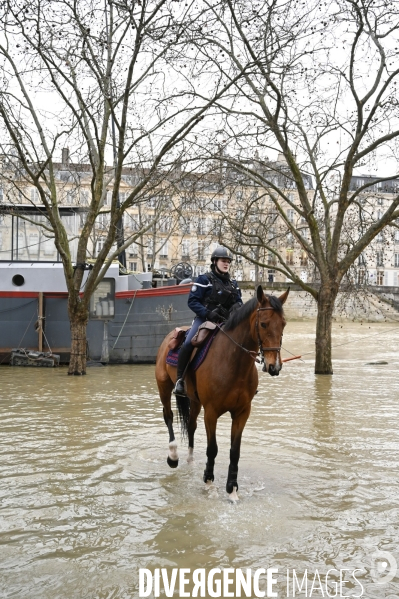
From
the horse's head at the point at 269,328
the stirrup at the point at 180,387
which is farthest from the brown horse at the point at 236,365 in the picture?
the stirrup at the point at 180,387

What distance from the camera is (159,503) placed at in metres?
6.05

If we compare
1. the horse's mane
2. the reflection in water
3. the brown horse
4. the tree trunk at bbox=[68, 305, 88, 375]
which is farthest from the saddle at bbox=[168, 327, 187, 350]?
the tree trunk at bbox=[68, 305, 88, 375]

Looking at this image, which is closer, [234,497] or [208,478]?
[234,497]

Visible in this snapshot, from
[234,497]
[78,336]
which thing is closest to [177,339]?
[234,497]

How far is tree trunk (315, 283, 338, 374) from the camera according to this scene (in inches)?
668

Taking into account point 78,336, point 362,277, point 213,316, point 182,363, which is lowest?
point 78,336

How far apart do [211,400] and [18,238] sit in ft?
54.7

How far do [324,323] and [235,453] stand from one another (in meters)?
11.4

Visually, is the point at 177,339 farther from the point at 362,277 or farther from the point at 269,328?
the point at 362,277

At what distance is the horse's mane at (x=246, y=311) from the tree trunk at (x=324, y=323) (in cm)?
1066

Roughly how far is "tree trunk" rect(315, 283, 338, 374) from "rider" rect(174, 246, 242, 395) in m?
10.1

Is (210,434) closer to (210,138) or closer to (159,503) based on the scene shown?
(159,503)

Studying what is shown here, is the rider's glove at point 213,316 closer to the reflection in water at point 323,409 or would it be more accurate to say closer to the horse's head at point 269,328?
the horse's head at point 269,328

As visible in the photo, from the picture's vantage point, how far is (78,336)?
56.0 ft
